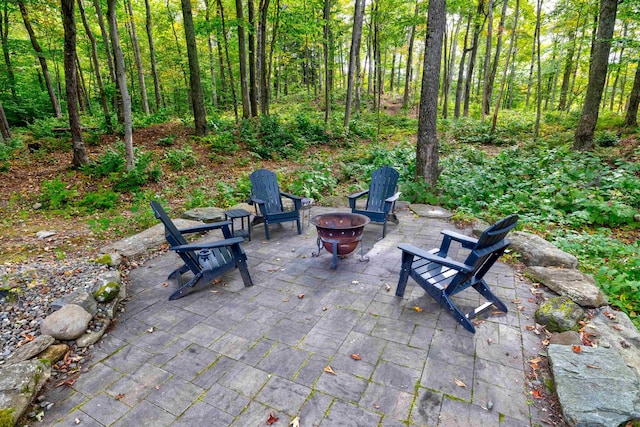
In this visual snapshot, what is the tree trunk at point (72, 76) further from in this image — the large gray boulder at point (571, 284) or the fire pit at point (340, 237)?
the large gray boulder at point (571, 284)

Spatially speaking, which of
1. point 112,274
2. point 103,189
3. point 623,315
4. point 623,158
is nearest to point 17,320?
point 112,274

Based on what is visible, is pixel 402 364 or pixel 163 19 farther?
pixel 163 19

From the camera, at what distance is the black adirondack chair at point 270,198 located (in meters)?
4.62

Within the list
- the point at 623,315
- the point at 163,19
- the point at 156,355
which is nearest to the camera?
the point at 156,355

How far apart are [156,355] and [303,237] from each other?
104 inches

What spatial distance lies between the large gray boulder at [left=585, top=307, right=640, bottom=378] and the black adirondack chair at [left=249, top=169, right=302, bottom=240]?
3.45 metres

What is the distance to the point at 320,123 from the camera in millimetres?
12039

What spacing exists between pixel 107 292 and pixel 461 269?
3105 mm

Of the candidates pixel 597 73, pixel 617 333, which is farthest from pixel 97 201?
pixel 597 73

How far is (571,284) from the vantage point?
9.62 feet

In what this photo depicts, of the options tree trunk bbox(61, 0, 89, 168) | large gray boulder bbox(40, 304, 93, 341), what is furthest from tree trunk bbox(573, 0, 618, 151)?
tree trunk bbox(61, 0, 89, 168)

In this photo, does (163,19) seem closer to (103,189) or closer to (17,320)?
(103,189)

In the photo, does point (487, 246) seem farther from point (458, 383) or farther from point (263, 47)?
point (263, 47)

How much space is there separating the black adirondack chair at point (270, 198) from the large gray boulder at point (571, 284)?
119 inches
